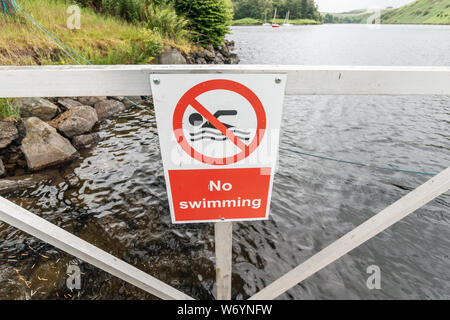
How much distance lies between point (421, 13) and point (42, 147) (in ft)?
519

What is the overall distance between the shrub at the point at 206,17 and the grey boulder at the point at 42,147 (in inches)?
450

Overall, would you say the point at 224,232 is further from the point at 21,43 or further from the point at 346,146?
the point at 21,43

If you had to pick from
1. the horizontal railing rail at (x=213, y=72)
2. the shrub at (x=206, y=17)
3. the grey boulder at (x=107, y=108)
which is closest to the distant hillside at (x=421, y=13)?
the shrub at (x=206, y=17)

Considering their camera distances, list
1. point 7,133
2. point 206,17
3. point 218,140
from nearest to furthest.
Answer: point 218,140, point 7,133, point 206,17

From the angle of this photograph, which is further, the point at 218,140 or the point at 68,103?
the point at 68,103

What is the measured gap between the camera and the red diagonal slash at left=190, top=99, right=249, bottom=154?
1.01 m

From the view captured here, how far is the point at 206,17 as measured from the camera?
13.4m

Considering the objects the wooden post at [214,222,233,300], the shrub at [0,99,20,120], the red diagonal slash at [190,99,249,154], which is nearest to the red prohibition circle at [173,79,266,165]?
the red diagonal slash at [190,99,249,154]

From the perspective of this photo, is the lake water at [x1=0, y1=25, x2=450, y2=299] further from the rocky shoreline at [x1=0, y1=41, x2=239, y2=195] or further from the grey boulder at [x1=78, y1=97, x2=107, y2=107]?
the grey boulder at [x1=78, y1=97, x2=107, y2=107]

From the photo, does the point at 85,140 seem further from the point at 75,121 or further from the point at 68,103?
the point at 68,103

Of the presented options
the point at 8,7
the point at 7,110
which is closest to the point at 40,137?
the point at 7,110

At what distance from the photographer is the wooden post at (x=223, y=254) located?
1.38 metres

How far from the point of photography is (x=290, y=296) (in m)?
2.58

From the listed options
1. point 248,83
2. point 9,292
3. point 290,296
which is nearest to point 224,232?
point 248,83
